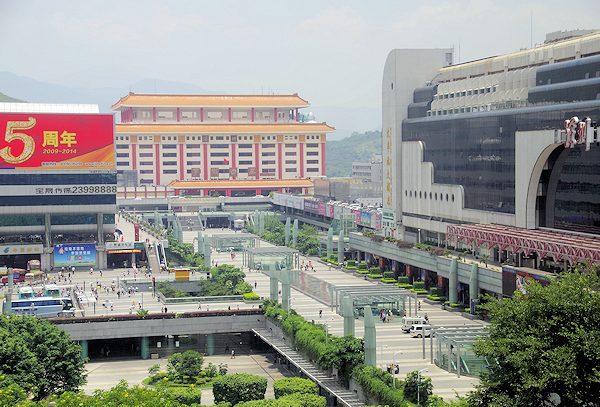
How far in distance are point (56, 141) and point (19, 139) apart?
10.4ft

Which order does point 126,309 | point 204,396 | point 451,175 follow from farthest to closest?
1. point 451,175
2. point 126,309
3. point 204,396

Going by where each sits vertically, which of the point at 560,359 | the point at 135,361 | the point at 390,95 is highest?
the point at 390,95

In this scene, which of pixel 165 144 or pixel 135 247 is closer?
pixel 135 247

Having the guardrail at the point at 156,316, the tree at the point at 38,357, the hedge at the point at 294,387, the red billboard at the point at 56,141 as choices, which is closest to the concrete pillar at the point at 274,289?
the guardrail at the point at 156,316

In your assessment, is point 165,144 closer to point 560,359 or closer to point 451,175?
point 451,175

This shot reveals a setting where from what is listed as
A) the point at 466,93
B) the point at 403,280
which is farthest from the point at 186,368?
the point at 466,93

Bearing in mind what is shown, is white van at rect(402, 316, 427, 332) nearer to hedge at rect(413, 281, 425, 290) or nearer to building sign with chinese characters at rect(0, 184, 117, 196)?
hedge at rect(413, 281, 425, 290)

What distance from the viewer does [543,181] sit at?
74.8m

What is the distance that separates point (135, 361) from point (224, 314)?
6677 mm

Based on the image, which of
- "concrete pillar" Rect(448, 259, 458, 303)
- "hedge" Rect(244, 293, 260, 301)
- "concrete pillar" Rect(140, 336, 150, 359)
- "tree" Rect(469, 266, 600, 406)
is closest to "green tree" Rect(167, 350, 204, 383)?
"concrete pillar" Rect(140, 336, 150, 359)

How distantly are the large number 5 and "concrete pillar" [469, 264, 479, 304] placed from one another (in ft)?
147

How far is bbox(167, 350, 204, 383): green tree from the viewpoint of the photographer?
63.5 metres

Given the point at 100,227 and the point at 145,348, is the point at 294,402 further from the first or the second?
the point at 100,227

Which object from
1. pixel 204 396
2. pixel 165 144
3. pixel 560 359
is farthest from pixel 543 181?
pixel 165 144
